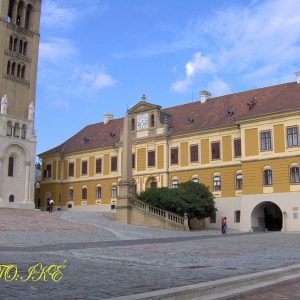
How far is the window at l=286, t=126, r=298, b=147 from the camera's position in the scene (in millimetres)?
40062

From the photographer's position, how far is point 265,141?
41688 millimetres

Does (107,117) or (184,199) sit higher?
(107,117)

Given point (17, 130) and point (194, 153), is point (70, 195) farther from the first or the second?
point (194, 153)

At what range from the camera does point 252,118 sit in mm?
42469

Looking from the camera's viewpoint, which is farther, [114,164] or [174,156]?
[114,164]

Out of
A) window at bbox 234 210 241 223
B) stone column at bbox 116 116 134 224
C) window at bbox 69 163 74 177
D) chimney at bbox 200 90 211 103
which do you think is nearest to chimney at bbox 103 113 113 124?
window at bbox 69 163 74 177

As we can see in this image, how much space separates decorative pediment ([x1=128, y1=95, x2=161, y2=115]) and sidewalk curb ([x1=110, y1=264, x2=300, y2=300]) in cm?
4170

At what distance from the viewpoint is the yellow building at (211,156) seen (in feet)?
133

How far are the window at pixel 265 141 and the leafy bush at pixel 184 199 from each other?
6242 millimetres

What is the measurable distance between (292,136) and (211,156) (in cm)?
938

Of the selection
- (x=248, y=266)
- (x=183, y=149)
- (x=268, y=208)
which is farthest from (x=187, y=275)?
(x=183, y=149)

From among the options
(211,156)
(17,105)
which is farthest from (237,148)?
(17,105)

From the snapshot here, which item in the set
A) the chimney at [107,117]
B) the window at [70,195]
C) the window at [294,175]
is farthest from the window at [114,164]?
the window at [294,175]

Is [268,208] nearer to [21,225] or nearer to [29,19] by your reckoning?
[21,225]
